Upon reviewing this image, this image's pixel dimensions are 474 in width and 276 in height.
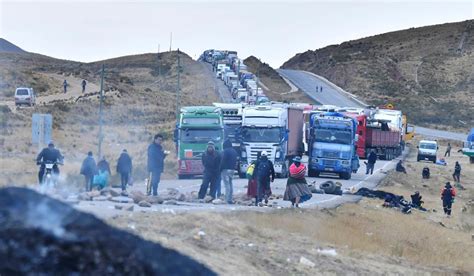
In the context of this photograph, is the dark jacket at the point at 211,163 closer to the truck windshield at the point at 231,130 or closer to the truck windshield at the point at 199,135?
the truck windshield at the point at 199,135

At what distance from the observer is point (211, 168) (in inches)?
1000

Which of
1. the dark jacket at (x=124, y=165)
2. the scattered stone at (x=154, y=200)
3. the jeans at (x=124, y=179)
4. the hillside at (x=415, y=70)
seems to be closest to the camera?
the scattered stone at (x=154, y=200)

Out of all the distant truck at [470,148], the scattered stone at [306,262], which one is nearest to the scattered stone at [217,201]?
the scattered stone at [306,262]

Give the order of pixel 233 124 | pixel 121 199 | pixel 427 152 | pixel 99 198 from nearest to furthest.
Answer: pixel 99 198
pixel 121 199
pixel 233 124
pixel 427 152

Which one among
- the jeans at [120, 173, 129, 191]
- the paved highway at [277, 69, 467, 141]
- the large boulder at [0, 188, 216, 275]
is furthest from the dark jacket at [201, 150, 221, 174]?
the paved highway at [277, 69, 467, 141]

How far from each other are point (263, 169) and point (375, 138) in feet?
139

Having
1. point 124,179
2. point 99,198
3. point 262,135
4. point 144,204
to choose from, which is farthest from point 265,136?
point 144,204

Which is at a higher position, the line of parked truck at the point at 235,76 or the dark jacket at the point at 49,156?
the line of parked truck at the point at 235,76

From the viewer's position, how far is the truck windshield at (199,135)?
39125 millimetres

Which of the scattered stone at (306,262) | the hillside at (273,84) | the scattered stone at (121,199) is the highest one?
the hillside at (273,84)

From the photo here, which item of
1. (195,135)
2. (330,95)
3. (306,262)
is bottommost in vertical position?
(306,262)

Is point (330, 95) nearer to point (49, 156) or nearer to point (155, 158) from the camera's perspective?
point (155, 158)

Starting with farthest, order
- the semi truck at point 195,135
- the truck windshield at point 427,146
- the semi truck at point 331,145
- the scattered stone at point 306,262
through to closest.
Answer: the truck windshield at point 427,146 < the semi truck at point 331,145 < the semi truck at point 195,135 < the scattered stone at point 306,262

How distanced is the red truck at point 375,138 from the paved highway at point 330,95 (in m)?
32.9
